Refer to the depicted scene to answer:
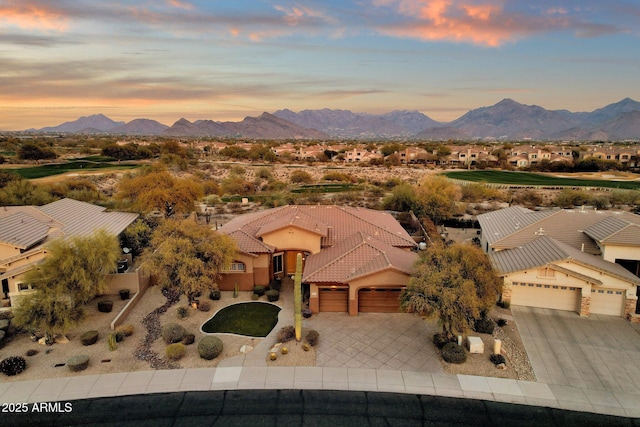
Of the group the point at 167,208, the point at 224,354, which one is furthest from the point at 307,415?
the point at 167,208

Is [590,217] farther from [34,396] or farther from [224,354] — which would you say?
[34,396]

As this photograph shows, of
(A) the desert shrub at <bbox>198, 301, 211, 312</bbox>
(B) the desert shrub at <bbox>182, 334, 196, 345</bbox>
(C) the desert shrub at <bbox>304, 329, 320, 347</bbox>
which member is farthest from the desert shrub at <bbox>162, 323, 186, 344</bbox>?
(C) the desert shrub at <bbox>304, 329, 320, 347</bbox>

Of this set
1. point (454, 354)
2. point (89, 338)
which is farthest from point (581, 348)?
point (89, 338)

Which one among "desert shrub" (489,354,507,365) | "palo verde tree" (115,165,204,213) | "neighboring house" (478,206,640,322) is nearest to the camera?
"desert shrub" (489,354,507,365)

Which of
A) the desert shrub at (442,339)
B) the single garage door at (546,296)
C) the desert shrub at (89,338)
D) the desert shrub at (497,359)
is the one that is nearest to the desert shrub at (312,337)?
the desert shrub at (442,339)

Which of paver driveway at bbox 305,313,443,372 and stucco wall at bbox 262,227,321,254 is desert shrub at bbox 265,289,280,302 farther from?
stucco wall at bbox 262,227,321,254
